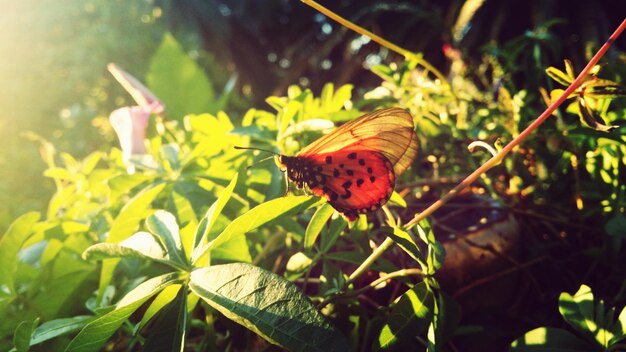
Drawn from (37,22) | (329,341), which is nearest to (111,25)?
(37,22)

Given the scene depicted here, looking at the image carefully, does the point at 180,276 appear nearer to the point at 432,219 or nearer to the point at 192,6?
the point at 432,219

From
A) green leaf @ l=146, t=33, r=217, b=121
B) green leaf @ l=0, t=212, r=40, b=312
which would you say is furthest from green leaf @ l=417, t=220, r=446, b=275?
green leaf @ l=146, t=33, r=217, b=121

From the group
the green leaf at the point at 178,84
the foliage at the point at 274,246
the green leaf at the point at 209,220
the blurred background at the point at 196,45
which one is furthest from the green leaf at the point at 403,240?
the blurred background at the point at 196,45

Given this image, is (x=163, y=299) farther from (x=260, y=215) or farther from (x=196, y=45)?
(x=196, y=45)

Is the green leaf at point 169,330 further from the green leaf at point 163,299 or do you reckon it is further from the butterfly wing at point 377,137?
the butterfly wing at point 377,137

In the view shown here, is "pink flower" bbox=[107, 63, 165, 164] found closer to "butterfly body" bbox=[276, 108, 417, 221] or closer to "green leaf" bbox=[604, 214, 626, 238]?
"butterfly body" bbox=[276, 108, 417, 221]
